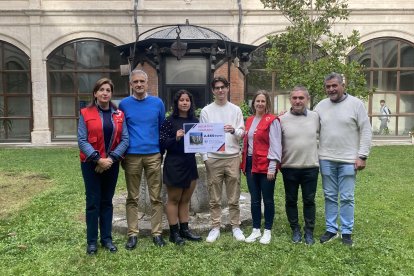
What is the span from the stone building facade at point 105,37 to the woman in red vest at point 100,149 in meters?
13.3

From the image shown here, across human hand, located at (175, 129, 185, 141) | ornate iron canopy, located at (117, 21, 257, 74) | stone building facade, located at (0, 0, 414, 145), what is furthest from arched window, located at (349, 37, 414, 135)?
human hand, located at (175, 129, 185, 141)

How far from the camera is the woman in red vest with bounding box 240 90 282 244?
16.3ft

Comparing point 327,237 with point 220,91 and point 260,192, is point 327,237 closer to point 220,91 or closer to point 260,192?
point 260,192

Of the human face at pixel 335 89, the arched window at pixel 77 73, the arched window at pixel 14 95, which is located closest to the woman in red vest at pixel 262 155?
the human face at pixel 335 89

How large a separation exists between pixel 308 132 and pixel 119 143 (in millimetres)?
2154

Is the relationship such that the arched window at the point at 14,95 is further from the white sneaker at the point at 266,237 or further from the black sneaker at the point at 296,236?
the black sneaker at the point at 296,236

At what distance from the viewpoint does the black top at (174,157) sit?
16.1 feet

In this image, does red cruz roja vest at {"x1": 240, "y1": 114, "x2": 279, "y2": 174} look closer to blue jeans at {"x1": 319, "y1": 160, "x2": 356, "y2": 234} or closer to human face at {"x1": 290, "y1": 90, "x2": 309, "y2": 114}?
human face at {"x1": 290, "y1": 90, "x2": 309, "y2": 114}

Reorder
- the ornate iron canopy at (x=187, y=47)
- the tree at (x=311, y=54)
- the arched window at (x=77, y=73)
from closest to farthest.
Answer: the ornate iron canopy at (x=187, y=47) < the tree at (x=311, y=54) < the arched window at (x=77, y=73)

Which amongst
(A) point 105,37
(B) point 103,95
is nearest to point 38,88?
(A) point 105,37

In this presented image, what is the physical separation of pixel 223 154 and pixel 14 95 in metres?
16.4

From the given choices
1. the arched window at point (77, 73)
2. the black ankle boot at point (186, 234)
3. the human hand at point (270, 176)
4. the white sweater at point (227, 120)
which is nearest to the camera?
the human hand at point (270, 176)

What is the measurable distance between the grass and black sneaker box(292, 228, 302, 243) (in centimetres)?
11

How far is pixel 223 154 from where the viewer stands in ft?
16.9
